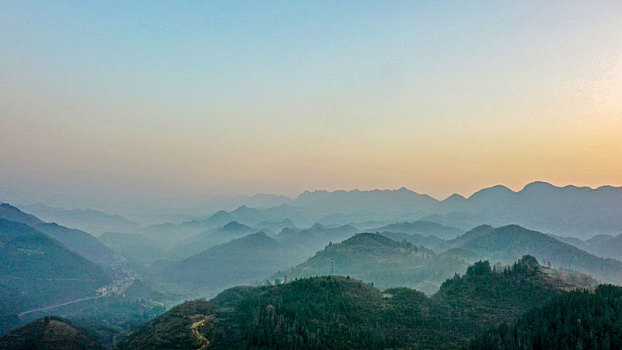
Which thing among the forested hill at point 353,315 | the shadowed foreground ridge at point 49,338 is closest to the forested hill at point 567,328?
the forested hill at point 353,315

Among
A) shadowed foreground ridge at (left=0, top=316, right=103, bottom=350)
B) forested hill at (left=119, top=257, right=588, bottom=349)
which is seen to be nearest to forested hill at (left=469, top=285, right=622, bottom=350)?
forested hill at (left=119, top=257, right=588, bottom=349)

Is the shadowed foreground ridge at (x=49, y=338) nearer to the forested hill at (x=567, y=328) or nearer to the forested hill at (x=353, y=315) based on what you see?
the forested hill at (x=353, y=315)

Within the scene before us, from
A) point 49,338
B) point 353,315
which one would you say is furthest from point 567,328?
point 49,338

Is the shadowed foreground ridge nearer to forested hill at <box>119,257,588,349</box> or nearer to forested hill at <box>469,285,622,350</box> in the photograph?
forested hill at <box>119,257,588,349</box>

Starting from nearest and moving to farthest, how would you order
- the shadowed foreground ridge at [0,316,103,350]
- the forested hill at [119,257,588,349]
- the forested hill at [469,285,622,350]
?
the forested hill at [469,285,622,350]
the forested hill at [119,257,588,349]
the shadowed foreground ridge at [0,316,103,350]

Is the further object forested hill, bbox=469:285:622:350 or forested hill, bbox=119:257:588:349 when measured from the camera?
forested hill, bbox=119:257:588:349

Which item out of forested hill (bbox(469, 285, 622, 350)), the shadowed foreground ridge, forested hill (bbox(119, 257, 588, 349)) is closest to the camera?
forested hill (bbox(469, 285, 622, 350))

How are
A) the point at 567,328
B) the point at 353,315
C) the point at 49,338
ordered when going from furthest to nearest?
the point at 353,315 → the point at 49,338 → the point at 567,328

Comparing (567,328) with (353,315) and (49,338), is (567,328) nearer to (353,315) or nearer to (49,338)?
(353,315)

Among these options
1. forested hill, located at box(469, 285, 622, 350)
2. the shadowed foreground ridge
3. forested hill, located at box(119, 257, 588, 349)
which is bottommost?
the shadowed foreground ridge
